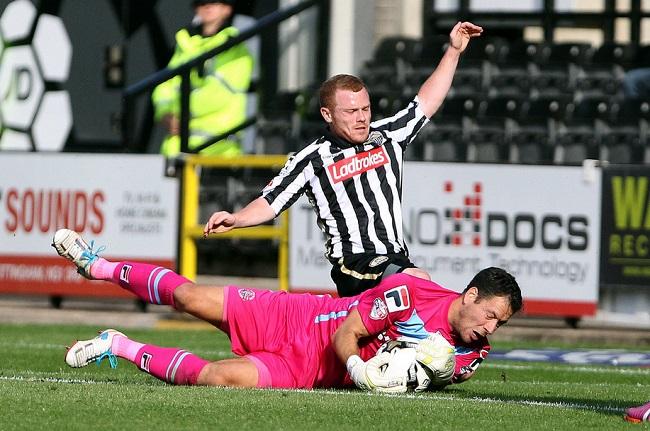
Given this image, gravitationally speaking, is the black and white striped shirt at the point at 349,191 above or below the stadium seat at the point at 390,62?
below

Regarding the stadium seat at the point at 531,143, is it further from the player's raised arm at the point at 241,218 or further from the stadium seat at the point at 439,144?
the player's raised arm at the point at 241,218

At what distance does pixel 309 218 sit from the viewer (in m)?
14.0

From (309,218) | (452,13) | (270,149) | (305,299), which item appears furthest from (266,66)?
(305,299)

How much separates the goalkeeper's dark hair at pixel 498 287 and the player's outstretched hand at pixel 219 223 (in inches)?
51.2

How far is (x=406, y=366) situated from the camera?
718cm

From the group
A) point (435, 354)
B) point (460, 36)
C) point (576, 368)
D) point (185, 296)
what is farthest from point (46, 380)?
point (576, 368)

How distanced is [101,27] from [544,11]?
5.58 m

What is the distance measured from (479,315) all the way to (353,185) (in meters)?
1.53

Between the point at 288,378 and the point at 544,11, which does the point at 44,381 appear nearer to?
the point at 288,378

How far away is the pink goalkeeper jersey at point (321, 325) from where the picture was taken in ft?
23.8

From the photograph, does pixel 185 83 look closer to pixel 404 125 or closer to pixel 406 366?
pixel 404 125

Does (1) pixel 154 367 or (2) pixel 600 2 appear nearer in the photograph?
(1) pixel 154 367

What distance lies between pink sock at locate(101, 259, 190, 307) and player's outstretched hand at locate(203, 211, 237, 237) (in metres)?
0.33

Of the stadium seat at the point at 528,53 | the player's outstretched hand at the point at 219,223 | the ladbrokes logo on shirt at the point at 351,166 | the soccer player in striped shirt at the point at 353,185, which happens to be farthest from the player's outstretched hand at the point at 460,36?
the stadium seat at the point at 528,53
